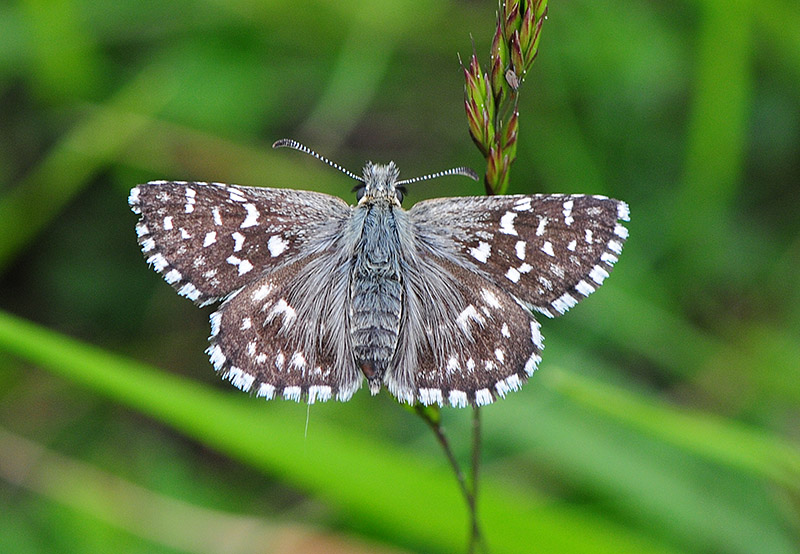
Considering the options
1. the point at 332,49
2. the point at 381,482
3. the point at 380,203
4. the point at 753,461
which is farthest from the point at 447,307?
the point at 332,49

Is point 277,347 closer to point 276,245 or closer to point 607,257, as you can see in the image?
point 276,245

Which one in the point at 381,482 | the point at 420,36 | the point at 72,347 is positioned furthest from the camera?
the point at 420,36

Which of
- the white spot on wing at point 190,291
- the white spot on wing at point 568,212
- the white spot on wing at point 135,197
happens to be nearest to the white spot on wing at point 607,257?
the white spot on wing at point 568,212

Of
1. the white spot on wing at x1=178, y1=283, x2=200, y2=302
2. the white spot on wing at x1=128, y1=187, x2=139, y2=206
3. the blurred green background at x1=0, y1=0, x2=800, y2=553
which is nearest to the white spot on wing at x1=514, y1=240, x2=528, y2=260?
the white spot on wing at x1=178, y1=283, x2=200, y2=302

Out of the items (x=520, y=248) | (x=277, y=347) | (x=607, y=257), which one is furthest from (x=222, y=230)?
(x=607, y=257)

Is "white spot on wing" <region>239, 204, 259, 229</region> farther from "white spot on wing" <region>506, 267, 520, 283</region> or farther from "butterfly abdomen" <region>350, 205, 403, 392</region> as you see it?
"white spot on wing" <region>506, 267, 520, 283</region>

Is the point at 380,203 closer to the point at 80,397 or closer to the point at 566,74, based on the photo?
the point at 566,74

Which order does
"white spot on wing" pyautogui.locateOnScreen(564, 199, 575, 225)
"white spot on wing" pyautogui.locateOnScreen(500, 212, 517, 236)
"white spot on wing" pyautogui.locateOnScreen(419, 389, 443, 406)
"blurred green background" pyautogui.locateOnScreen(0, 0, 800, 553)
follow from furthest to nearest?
"blurred green background" pyautogui.locateOnScreen(0, 0, 800, 553) < "white spot on wing" pyautogui.locateOnScreen(500, 212, 517, 236) < "white spot on wing" pyautogui.locateOnScreen(564, 199, 575, 225) < "white spot on wing" pyautogui.locateOnScreen(419, 389, 443, 406)
